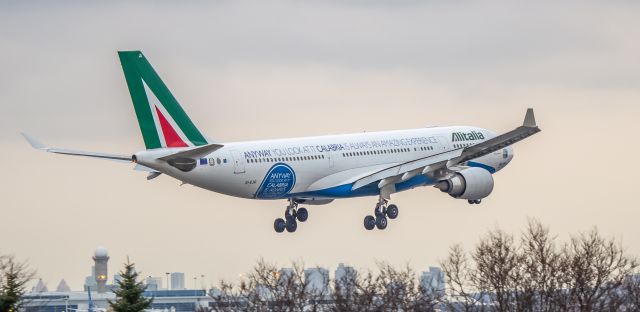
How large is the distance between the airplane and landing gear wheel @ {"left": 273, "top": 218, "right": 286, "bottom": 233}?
0.07m

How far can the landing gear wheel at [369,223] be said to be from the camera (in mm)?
129625

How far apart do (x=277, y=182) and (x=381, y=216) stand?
912 centimetres

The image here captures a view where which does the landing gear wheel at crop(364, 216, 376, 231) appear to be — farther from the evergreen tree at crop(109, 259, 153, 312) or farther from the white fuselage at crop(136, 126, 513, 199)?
the evergreen tree at crop(109, 259, 153, 312)

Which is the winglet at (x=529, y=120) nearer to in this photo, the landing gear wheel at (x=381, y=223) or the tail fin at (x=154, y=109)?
the landing gear wheel at (x=381, y=223)

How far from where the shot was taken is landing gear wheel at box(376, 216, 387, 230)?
129000mm

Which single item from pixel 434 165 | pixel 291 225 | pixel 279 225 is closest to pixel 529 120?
pixel 434 165

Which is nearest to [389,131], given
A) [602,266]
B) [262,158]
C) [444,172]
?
[444,172]

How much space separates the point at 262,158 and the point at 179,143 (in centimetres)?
628

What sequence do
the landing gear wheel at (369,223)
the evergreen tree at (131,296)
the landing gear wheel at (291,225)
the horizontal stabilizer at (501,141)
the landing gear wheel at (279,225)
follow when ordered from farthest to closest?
Result: the landing gear wheel at (279,225) < the landing gear wheel at (291,225) < the landing gear wheel at (369,223) < the horizontal stabilizer at (501,141) < the evergreen tree at (131,296)

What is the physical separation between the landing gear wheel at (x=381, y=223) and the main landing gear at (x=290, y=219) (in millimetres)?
5623

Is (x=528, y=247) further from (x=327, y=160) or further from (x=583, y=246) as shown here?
(x=327, y=160)

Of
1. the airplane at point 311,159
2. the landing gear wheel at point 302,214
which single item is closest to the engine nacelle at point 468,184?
the airplane at point 311,159

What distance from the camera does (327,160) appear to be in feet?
422

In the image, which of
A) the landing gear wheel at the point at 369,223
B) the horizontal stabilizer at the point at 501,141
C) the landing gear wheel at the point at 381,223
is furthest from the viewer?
the landing gear wheel at the point at 369,223
